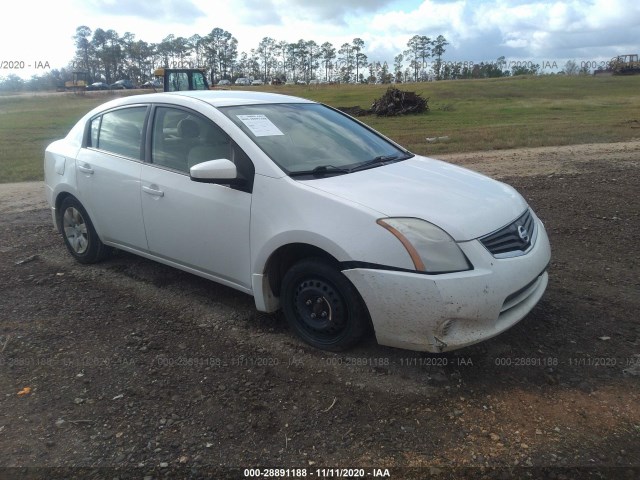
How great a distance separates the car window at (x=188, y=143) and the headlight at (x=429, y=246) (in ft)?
3.74

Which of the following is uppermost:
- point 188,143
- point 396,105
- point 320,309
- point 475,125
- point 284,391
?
point 396,105

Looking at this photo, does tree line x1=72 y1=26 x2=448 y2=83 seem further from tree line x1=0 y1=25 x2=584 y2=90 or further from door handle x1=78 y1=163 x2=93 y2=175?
door handle x1=78 y1=163 x2=93 y2=175

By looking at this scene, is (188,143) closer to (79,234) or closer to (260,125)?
(260,125)

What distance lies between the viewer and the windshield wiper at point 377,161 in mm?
4014

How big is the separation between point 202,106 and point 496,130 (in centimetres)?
1582

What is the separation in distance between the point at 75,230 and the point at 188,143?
6.22 ft

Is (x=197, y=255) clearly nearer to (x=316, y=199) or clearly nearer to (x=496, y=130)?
(x=316, y=199)

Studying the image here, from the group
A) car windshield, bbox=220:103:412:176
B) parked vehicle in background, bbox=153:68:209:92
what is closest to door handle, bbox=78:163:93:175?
car windshield, bbox=220:103:412:176

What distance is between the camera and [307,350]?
368 centimetres

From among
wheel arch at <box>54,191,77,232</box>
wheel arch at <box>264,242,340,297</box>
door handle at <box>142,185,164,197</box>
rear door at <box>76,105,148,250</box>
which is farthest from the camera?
wheel arch at <box>54,191,77,232</box>

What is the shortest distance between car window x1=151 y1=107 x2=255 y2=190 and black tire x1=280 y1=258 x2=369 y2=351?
748mm

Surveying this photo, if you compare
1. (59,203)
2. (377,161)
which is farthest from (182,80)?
(377,161)

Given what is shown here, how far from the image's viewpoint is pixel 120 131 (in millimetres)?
4867

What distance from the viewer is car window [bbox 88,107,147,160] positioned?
15.3 feet
